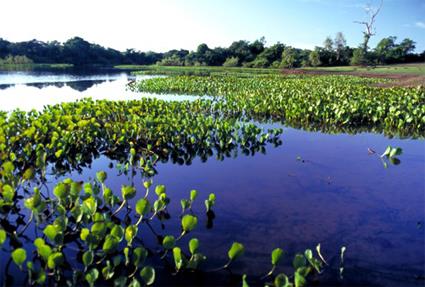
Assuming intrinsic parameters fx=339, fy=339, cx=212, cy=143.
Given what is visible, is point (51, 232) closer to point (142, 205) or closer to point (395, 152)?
point (142, 205)

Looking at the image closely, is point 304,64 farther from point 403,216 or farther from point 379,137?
point 403,216

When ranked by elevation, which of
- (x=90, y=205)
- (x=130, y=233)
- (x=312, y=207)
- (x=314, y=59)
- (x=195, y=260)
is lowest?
(x=312, y=207)

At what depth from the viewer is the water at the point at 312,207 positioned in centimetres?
286

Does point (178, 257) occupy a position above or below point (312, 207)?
above

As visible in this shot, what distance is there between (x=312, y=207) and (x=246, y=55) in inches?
2081

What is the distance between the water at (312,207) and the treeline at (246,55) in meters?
39.2

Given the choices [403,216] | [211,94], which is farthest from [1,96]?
[403,216]

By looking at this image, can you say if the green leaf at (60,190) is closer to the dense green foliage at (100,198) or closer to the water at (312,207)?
the dense green foliage at (100,198)

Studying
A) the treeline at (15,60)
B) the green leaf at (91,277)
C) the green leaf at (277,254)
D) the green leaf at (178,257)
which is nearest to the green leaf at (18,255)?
the green leaf at (91,277)

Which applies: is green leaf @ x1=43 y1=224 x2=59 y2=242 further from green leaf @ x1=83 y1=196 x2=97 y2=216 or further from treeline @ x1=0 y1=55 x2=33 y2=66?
treeline @ x1=0 y1=55 x2=33 y2=66

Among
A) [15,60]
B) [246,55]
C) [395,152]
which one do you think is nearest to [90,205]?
[395,152]

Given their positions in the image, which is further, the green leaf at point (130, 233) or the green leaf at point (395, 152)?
the green leaf at point (395, 152)

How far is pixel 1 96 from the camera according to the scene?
14391 millimetres

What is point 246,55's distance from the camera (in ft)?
178
